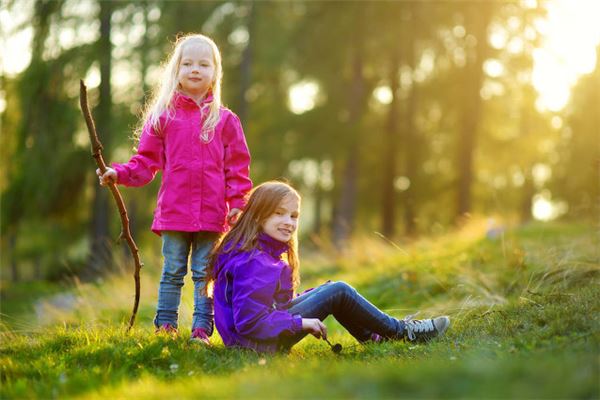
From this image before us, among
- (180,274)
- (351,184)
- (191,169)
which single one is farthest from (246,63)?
(180,274)

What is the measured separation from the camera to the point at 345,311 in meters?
4.29

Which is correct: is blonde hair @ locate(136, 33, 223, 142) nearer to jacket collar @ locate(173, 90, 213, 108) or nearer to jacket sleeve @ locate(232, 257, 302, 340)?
jacket collar @ locate(173, 90, 213, 108)

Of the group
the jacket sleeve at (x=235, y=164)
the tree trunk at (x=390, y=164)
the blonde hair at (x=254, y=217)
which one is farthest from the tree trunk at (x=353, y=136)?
the blonde hair at (x=254, y=217)

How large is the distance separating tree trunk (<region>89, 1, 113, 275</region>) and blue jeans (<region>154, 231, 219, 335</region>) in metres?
7.58

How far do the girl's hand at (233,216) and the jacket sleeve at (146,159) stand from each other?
61cm

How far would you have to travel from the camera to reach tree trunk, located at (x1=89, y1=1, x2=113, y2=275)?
486 inches

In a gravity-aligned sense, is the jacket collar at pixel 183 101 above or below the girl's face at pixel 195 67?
below

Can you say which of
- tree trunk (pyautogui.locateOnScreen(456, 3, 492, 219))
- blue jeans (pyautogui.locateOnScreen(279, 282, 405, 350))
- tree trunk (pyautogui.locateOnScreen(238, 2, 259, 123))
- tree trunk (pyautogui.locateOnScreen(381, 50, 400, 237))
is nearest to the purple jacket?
blue jeans (pyautogui.locateOnScreen(279, 282, 405, 350))

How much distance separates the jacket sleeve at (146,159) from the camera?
4.51 m

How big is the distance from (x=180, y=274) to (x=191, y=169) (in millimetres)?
720

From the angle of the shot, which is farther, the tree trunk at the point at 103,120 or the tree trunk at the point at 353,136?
the tree trunk at the point at 353,136

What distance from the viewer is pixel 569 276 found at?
5344 mm

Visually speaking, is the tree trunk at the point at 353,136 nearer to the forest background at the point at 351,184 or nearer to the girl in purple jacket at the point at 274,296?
the forest background at the point at 351,184

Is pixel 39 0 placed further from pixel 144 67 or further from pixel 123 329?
pixel 123 329
